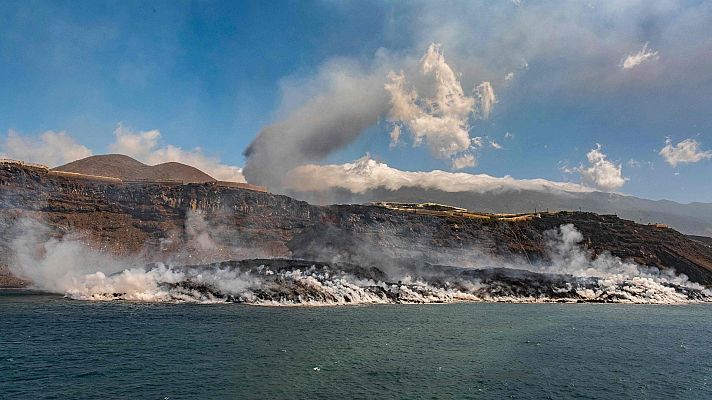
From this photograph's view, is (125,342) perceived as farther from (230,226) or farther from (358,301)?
(230,226)

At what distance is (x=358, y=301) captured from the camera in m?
88.1

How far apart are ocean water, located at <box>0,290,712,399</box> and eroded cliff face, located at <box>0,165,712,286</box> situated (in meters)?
54.5

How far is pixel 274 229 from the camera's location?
14338 cm

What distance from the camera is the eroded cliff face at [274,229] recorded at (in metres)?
121

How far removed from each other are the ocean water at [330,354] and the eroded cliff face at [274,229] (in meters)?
54.5

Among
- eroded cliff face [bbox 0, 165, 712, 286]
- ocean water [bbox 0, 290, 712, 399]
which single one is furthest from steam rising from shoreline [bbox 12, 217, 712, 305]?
ocean water [bbox 0, 290, 712, 399]

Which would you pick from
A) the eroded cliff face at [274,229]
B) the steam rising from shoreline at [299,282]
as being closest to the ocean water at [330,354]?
the steam rising from shoreline at [299,282]

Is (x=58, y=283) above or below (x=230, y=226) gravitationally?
below

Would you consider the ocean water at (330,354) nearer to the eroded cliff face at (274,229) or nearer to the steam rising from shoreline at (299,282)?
the steam rising from shoreline at (299,282)

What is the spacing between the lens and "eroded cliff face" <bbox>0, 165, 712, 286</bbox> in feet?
396

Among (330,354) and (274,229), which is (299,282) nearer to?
(330,354)

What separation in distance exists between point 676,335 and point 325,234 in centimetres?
9675

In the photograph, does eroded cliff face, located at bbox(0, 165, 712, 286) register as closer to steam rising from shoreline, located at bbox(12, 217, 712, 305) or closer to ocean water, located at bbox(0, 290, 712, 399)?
steam rising from shoreline, located at bbox(12, 217, 712, 305)

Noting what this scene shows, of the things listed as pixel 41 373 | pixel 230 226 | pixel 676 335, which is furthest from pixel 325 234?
pixel 41 373
